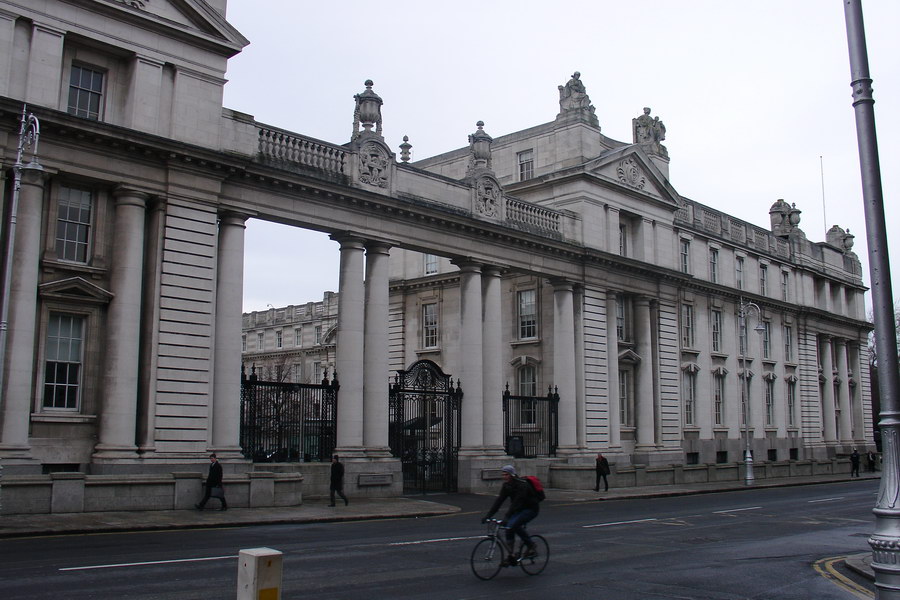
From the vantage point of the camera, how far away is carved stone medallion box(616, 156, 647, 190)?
141 feet

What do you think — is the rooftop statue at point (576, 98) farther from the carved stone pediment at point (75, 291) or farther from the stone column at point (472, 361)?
the carved stone pediment at point (75, 291)

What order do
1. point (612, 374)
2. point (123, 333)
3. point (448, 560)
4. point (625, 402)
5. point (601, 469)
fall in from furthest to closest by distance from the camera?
point (625, 402)
point (612, 374)
point (601, 469)
point (123, 333)
point (448, 560)

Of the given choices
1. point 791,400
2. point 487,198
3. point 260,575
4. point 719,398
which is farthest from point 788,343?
point 260,575

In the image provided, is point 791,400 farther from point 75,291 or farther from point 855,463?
point 75,291

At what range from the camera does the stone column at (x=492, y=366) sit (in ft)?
114

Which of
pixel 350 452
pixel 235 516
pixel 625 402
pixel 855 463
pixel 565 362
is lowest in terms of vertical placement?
pixel 235 516

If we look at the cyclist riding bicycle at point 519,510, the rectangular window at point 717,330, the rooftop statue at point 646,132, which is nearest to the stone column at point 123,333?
the cyclist riding bicycle at point 519,510

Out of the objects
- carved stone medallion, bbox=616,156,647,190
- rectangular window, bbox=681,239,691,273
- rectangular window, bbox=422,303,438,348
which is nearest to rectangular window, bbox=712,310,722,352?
rectangular window, bbox=681,239,691,273

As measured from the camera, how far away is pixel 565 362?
127 ft

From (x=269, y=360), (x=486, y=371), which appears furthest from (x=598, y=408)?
(x=269, y=360)

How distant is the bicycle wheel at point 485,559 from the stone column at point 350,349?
15755mm

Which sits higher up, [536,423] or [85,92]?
[85,92]

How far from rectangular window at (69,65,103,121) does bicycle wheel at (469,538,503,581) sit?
689 inches

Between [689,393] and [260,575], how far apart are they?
43.6 meters
